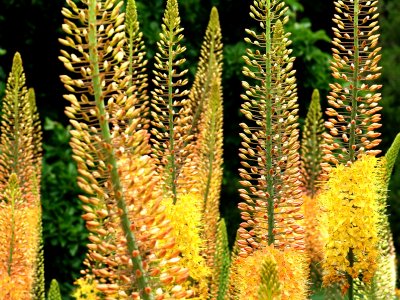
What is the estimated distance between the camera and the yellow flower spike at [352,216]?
189 inches

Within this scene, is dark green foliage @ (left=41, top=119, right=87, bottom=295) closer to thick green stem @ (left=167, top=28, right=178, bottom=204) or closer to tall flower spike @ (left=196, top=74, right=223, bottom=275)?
tall flower spike @ (left=196, top=74, right=223, bottom=275)

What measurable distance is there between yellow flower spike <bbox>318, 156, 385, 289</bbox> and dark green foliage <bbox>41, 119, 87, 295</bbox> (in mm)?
5321

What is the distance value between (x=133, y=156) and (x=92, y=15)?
0.54 m

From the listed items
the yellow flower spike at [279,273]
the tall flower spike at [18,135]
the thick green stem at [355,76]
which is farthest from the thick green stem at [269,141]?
the tall flower spike at [18,135]

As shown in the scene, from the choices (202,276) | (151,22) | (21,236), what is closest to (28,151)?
(21,236)

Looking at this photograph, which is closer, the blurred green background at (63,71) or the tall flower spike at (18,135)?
the tall flower spike at (18,135)

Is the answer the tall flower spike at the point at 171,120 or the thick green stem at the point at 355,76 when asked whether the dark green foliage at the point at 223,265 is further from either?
the thick green stem at the point at 355,76

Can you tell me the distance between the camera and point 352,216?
480 cm

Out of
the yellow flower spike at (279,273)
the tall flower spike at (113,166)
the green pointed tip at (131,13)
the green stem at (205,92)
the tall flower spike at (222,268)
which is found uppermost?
the green pointed tip at (131,13)

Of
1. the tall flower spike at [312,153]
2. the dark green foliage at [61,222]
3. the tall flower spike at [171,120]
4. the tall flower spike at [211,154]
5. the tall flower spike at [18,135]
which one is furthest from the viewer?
the dark green foliage at [61,222]

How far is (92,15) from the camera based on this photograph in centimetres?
282

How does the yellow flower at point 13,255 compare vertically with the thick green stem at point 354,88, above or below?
below

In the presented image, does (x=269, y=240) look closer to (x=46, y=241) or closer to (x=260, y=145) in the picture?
(x=260, y=145)

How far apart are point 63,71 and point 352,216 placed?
23.4ft
